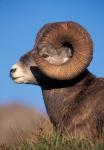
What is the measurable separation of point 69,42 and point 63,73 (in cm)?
75

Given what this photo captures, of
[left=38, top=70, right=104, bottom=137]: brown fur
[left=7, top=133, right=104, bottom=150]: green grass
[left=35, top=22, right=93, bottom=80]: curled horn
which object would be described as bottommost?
[left=7, top=133, right=104, bottom=150]: green grass

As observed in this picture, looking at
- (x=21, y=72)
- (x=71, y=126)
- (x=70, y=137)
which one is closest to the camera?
(x=70, y=137)

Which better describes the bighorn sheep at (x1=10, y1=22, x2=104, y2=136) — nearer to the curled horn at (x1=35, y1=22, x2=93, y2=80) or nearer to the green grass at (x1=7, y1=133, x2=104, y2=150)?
the curled horn at (x1=35, y1=22, x2=93, y2=80)

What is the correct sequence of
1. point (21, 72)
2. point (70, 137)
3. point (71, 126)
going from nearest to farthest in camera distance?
point (70, 137) < point (71, 126) < point (21, 72)

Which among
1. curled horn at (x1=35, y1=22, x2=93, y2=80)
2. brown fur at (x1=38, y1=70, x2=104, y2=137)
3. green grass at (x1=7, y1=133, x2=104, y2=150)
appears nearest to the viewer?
green grass at (x1=7, y1=133, x2=104, y2=150)

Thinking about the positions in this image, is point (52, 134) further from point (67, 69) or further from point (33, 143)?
point (67, 69)

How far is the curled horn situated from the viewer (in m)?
18.0

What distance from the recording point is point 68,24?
18.2 metres

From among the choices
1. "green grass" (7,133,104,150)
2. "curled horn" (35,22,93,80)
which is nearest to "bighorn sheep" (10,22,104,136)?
"curled horn" (35,22,93,80)

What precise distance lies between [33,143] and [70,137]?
0.71 metres

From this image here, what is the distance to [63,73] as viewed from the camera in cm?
1795

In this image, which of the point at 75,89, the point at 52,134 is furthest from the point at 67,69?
the point at 52,134

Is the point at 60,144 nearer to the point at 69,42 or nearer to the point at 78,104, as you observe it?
the point at 78,104

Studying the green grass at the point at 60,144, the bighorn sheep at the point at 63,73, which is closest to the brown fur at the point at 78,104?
the bighorn sheep at the point at 63,73
